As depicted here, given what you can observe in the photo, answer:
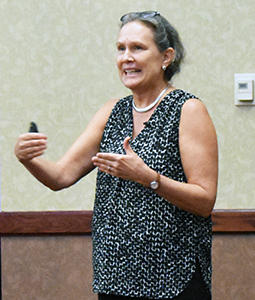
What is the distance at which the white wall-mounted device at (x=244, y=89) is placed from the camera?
95.4 inches

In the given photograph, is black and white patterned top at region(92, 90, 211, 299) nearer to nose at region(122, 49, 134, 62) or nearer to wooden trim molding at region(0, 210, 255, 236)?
nose at region(122, 49, 134, 62)

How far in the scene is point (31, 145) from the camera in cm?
136

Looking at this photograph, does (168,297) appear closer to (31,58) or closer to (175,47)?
(175,47)

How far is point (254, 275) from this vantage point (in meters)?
2.46

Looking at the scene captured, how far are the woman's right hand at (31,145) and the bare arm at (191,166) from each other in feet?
0.52

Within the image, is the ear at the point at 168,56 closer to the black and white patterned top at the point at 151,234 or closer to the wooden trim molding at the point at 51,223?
the black and white patterned top at the point at 151,234

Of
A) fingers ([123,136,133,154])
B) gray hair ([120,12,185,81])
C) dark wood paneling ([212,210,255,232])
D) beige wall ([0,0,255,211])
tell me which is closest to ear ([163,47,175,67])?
gray hair ([120,12,185,81])

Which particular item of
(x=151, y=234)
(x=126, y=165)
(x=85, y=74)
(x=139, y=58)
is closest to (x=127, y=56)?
(x=139, y=58)

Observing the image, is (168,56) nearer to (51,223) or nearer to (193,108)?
(193,108)

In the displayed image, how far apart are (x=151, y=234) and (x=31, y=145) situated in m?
0.39

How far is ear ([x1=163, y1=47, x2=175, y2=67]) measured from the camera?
4.95 feet

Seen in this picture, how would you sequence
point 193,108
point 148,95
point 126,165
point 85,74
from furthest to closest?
point 85,74 → point 148,95 → point 193,108 → point 126,165

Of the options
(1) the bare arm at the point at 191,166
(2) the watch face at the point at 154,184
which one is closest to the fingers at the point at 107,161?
(1) the bare arm at the point at 191,166

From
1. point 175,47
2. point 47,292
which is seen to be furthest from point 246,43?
point 47,292
